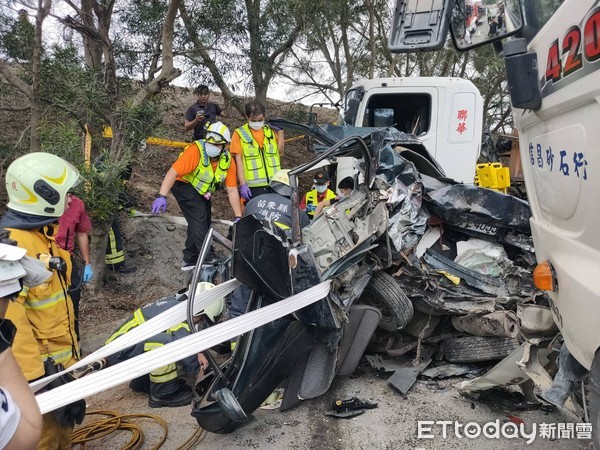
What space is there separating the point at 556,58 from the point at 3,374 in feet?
6.02

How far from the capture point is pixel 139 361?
6.04ft

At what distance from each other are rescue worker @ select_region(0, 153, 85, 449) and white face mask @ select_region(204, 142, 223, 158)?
2.31 m

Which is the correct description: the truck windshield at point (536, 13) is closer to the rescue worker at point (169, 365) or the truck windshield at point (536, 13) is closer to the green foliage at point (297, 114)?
the rescue worker at point (169, 365)

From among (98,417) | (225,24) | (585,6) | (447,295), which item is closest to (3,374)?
(585,6)

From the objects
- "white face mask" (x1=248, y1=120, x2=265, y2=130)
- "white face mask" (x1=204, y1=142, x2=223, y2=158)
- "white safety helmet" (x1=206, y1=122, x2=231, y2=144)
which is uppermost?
"white face mask" (x1=248, y1=120, x2=265, y2=130)

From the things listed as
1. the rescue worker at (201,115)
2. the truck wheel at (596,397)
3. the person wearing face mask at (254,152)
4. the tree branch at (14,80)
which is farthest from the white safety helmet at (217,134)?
the truck wheel at (596,397)

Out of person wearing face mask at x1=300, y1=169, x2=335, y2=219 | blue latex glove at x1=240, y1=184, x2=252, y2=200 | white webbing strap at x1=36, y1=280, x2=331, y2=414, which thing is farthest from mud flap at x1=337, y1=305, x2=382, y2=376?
person wearing face mask at x1=300, y1=169, x2=335, y2=219

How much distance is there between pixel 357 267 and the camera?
287cm

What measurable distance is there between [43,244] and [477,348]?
2.63 metres

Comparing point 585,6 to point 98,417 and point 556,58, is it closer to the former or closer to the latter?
point 556,58

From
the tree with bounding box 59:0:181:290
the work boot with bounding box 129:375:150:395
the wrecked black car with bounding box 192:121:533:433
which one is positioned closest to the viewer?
the wrecked black car with bounding box 192:121:533:433

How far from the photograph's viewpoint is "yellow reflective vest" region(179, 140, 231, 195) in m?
4.54

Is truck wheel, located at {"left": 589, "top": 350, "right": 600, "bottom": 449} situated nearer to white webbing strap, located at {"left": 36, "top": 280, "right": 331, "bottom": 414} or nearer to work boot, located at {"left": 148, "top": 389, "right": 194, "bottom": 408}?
white webbing strap, located at {"left": 36, "top": 280, "right": 331, "bottom": 414}

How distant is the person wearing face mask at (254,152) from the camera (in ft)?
16.3
